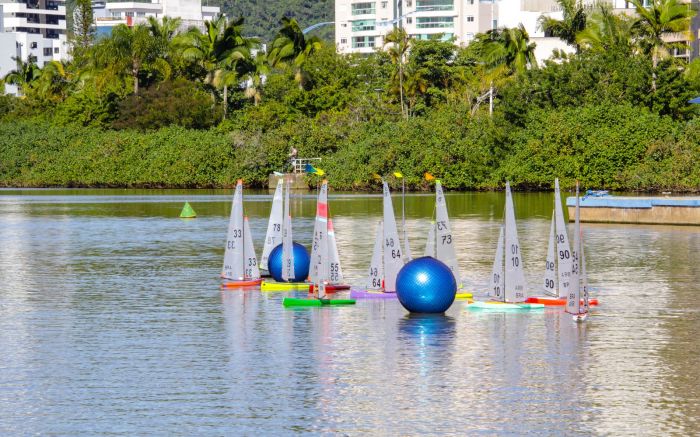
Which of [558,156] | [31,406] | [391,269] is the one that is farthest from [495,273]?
[558,156]

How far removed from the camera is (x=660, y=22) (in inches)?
3467

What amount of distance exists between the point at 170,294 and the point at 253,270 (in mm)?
2422

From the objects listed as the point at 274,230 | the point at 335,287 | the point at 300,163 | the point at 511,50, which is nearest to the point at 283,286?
the point at 335,287

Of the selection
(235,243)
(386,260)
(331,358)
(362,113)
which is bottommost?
(331,358)

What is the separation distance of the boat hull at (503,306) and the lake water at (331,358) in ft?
1.47

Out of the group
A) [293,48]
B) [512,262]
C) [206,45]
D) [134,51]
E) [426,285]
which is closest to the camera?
[426,285]

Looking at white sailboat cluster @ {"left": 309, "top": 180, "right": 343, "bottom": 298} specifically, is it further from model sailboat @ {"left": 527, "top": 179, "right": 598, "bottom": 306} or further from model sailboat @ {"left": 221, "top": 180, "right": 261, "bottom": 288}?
model sailboat @ {"left": 527, "top": 179, "right": 598, "bottom": 306}

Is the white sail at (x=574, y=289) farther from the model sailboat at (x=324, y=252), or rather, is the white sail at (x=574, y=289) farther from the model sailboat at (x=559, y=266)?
the model sailboat at (x=324, y=252)

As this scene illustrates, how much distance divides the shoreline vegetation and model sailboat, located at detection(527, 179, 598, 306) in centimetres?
5222

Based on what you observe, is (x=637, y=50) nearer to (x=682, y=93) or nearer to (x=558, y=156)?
(x=682, y=93)

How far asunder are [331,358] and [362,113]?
8488cm

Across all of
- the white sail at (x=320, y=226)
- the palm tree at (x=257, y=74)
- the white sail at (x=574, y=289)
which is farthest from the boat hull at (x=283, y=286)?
the palm tree at (x=257, y=74)

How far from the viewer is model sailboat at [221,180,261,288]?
28.2m

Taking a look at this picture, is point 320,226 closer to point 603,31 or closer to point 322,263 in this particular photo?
point 322,263
